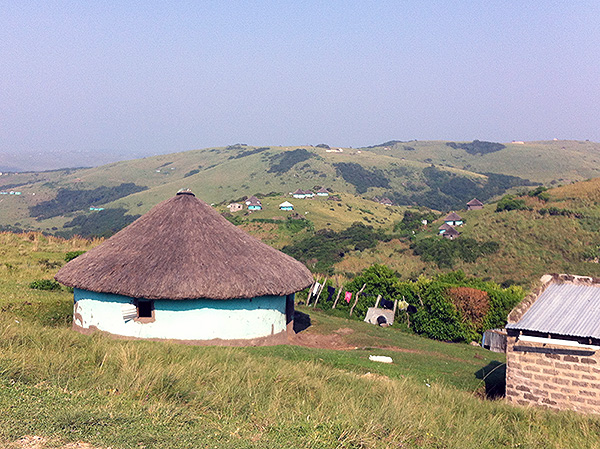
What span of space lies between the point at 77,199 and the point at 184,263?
173633mm

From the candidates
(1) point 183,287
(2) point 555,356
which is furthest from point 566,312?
(1) point 183,287

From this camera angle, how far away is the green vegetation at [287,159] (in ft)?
577

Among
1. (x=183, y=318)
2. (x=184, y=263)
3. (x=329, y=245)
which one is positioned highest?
(x=184, y=263)

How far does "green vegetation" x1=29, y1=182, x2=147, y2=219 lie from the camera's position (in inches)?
6363

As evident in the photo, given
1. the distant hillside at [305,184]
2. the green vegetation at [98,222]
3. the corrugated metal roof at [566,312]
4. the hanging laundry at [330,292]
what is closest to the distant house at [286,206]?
the distant hillside at [305,184]

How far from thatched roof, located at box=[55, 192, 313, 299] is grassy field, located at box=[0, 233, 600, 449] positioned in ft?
13.1

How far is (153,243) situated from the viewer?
2005 cm

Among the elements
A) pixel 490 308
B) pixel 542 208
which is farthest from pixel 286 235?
pixel 490 308

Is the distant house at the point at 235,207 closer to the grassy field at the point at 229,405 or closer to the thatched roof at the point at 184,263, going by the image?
the thatched roof at the point at 184,263

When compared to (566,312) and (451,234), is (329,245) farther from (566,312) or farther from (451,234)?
(566,312)

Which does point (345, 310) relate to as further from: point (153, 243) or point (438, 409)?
point (438, 409)

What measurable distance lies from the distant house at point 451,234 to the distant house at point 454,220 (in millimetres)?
4364

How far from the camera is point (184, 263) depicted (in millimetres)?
18953

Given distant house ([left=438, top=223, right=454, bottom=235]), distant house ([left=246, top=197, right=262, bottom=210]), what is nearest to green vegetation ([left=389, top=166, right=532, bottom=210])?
distant house ([left=246, top=197, right=262, bottom=210])
